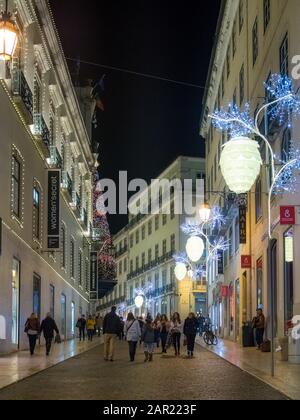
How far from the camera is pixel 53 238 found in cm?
3347

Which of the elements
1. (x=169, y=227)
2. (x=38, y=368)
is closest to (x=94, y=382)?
(x=38, y=368)

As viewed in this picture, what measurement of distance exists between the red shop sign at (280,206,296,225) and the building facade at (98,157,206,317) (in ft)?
180

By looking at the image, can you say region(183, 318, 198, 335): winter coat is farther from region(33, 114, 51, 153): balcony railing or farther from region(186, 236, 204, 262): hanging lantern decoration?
region(33, 114, 51, 153): balcony railing

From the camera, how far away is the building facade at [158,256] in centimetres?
7838

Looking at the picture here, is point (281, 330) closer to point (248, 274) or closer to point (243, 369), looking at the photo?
point (243, 369)

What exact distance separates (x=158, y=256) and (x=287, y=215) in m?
66.2

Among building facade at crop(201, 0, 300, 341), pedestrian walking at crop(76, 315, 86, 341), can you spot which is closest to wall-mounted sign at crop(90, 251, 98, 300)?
building facade at crop(201, 0, 300, 341)

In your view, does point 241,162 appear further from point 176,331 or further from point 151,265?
point 151,265

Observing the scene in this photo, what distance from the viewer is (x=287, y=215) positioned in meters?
22.5

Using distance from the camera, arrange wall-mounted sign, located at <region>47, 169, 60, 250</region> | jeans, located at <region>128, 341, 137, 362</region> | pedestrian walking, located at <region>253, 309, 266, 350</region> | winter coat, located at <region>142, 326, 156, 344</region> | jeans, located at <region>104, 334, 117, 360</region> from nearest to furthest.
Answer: jeans, located at <region>104, 334, 117, 360</region> < jeans, located at <region>128, 341, 137, 362</region> < winter coat, located at <region>142, 326, 156, 344</region> < pedestrian walking, located at <region>253, 309, 266, 350</region> < wall-mounted sign, located at <region>47, 169, 60, 250</region>

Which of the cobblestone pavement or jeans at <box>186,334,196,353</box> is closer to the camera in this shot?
the cobblestone pavement

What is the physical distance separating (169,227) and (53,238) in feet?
164

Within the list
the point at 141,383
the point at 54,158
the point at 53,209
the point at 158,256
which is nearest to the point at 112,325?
the point at 141,383

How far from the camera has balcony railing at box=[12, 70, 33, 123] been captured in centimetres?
2484
